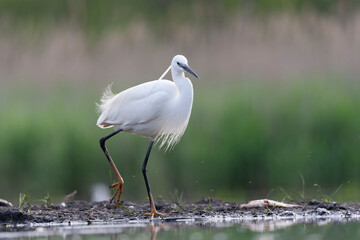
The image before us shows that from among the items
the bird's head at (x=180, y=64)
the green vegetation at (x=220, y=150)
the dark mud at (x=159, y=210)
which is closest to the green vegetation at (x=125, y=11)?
the green vegetation at (x=220, y=150)

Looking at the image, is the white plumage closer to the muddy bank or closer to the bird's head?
the bird's head

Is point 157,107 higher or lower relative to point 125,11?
lower

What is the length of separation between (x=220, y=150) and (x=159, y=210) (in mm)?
3033

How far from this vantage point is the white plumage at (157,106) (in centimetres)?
964

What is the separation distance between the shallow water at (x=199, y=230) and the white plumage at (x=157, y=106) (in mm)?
1455

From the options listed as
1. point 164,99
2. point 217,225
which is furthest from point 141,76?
point 217,225

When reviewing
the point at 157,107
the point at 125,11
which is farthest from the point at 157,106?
the point at 125,11

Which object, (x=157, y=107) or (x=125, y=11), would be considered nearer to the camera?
(x=157, y=107)

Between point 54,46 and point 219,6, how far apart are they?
414 cm

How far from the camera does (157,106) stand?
9641mm

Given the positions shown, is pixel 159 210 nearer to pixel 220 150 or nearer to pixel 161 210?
pixel 161 210

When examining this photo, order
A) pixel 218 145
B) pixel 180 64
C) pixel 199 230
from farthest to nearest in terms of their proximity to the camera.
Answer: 1. pixel 218 145
2. pixel 180 64
3. pixel 199 230

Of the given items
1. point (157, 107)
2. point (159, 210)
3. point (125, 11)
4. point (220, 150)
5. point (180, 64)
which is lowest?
point (159, 210)

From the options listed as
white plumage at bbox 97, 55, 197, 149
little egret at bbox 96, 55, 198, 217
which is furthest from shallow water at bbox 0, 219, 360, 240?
white plumage at bbox 97, 55, 197, 149
